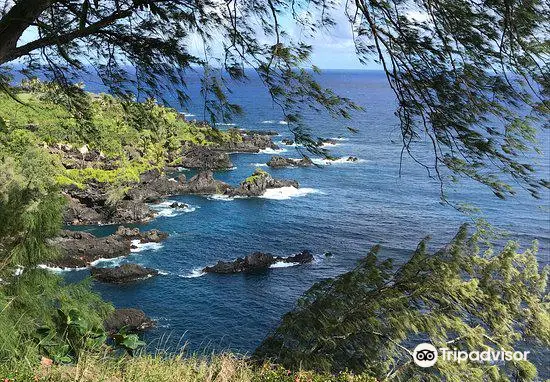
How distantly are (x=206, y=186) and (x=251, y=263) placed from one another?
48.6 ft

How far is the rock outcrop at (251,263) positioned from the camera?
83.4 feet

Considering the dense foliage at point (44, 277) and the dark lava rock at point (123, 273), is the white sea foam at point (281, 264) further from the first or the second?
the dense foliage at point (44, 277)

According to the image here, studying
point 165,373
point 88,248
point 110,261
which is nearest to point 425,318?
point 165,373

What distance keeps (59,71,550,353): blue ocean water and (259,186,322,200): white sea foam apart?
12.3 inches

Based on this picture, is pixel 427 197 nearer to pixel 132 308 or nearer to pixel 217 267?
pixel 217 267

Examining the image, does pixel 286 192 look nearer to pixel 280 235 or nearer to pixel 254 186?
pixel 254 186

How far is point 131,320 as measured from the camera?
1984 centimetres

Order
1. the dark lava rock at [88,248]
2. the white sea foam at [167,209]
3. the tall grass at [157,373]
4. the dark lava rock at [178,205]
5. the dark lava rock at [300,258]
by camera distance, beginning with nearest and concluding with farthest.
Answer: the tall grass at [157,373] < the dark lava rock at [88,248] < the dark lava rock at [300,258] < the white sea foam at [167,209] < the dark lava rock at [178,205]

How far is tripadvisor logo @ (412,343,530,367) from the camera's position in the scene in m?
5.16

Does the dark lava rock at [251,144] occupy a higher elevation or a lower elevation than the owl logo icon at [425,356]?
higher

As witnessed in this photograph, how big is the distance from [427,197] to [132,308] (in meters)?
24.2

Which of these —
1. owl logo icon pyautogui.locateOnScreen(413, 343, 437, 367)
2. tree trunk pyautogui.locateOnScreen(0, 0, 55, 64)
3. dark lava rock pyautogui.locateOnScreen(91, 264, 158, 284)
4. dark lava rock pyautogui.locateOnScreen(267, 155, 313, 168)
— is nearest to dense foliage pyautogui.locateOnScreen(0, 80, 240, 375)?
tree trunk pyautogui.locateOnScreen(0, 0, 55, 64)

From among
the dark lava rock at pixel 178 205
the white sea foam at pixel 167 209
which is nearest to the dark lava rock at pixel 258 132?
the white sea foam at pixel 167 209

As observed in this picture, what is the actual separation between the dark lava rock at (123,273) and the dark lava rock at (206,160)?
2222cm
